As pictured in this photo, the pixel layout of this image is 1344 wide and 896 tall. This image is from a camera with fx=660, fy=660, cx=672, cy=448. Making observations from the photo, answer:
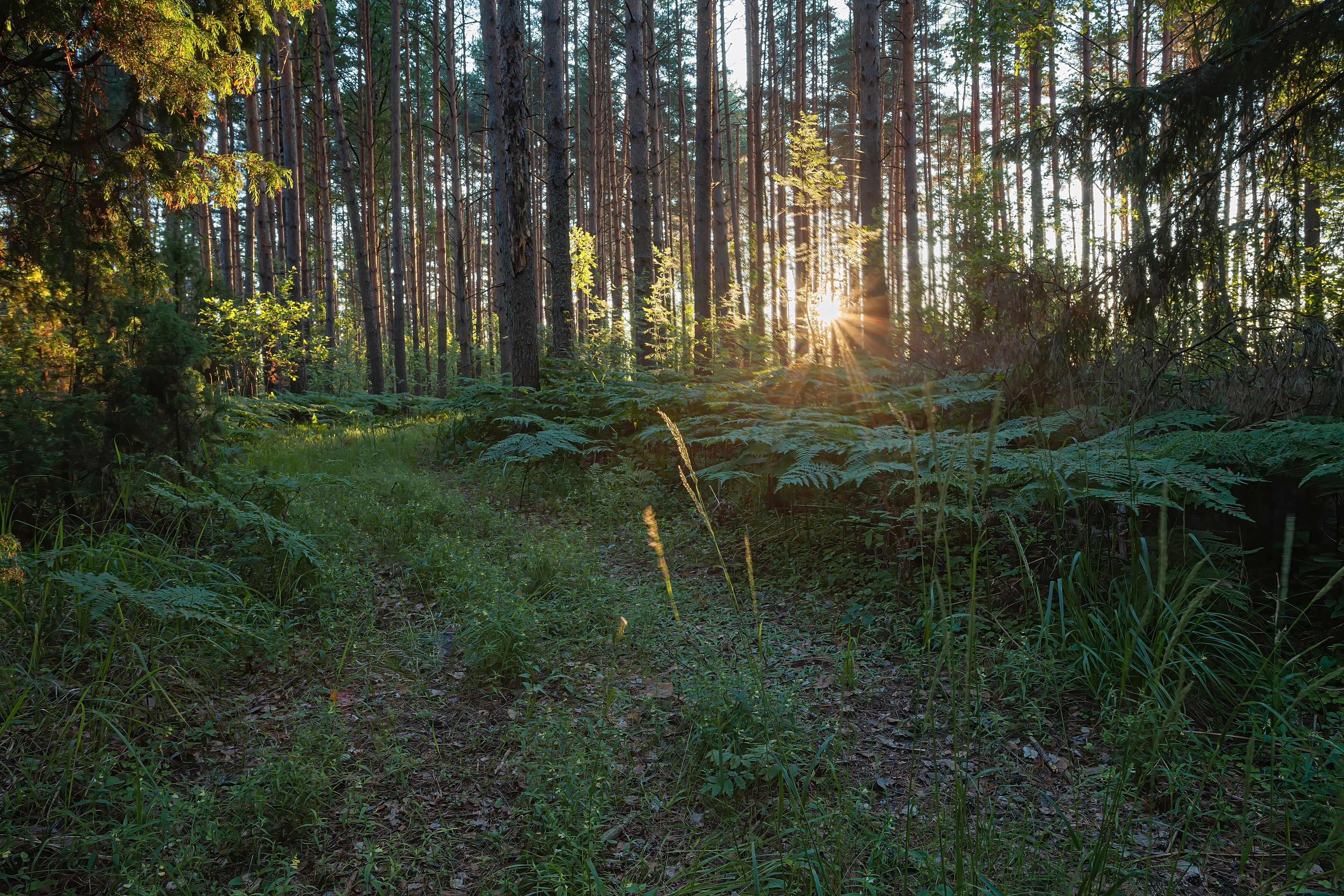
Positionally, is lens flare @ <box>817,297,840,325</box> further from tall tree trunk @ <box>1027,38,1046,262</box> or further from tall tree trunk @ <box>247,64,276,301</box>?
tall tree trunk @ <box>247,64,276,301</box>

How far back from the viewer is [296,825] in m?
2.10

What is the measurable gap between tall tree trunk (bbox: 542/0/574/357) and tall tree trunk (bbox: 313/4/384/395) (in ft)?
19.0

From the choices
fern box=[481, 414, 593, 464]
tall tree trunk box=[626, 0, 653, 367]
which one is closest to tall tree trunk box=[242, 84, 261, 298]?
fern box=[481, 414, 593, 464]

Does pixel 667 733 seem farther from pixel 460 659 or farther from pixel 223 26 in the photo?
pixel 223 26

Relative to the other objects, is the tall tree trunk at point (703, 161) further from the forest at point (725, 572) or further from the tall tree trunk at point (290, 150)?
the tall tree trunk at point (290, 150)

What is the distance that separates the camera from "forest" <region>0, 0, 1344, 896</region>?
1962 mm

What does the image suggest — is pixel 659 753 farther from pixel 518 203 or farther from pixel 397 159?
pixel 397 159

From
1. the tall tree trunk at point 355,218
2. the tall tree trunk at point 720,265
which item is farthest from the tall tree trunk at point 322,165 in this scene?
the tall tree trunk at point 720,265

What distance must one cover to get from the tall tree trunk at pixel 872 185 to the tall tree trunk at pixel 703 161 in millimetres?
2840

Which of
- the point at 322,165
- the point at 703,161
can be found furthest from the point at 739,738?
the point at 322,165

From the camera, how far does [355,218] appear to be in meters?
14.0

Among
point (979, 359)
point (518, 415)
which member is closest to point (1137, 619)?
point (979, 359)

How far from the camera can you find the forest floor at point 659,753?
6.00 ft

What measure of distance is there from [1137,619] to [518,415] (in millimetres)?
6361
